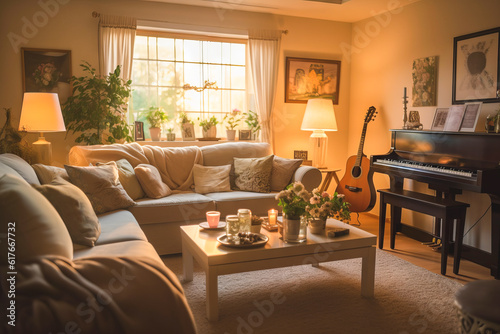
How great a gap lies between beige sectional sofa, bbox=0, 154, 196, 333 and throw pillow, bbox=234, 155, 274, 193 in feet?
7.45

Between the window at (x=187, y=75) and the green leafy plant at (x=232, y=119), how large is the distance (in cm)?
Answer: 8

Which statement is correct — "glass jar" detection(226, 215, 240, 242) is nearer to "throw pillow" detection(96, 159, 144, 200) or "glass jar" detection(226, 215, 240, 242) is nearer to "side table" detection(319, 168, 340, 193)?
"throw pillow" detection(96, 159, 144, 200)

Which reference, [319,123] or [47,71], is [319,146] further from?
[47,71]

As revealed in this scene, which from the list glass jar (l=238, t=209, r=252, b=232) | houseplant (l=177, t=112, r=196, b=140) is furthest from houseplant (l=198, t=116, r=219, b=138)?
glass jar (l=238, t=209, r=252, b=232)

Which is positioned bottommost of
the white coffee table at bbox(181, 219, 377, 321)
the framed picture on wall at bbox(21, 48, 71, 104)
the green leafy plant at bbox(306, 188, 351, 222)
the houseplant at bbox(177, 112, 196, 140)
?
the white coffee table at bbox(181, 219, 377, 321)

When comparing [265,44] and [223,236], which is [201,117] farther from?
[223,236]

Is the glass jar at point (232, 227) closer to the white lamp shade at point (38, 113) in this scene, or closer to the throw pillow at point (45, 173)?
the throw pillow at point (45, 173)

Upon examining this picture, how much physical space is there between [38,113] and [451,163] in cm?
348

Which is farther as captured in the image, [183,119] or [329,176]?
[329,176]

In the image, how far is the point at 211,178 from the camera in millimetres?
4074

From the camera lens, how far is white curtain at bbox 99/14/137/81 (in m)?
4.39

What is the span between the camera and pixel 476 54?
3.73 metres

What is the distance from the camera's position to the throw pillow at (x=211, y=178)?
13.1 ft

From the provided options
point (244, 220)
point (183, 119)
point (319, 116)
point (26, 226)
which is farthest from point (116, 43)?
point (26, 226)
